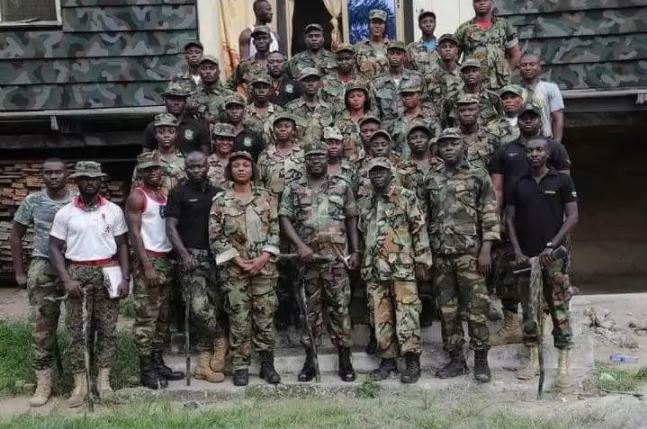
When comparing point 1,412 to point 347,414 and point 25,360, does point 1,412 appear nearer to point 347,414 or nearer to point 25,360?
point 25,360

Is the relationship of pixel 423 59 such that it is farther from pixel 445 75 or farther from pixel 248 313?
pixel 248 313

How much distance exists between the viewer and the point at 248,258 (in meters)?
6.98

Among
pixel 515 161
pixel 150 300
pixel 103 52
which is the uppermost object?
pixel 103 52

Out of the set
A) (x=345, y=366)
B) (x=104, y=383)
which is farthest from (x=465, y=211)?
(x=104, y=383)

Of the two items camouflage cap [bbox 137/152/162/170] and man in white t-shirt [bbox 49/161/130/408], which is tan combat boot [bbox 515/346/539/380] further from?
camouflage cap [bbox 137/152/162/170]

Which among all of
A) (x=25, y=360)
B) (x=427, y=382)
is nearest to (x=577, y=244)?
(x=427, y=382)

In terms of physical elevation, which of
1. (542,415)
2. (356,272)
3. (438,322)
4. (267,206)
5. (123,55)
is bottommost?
(542,415)

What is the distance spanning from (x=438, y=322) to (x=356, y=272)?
101cm

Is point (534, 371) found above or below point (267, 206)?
below

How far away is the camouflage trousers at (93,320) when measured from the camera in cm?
685

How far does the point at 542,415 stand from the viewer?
20.9 ft

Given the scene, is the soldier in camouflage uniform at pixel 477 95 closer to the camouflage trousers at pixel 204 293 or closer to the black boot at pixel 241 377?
the camouflage trousers at pixel 204 293

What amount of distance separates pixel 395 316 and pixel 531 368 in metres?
1.22

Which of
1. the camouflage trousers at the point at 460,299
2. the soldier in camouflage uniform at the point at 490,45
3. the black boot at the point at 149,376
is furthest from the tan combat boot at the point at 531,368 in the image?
Answer: the black boot at the point at 149,376
